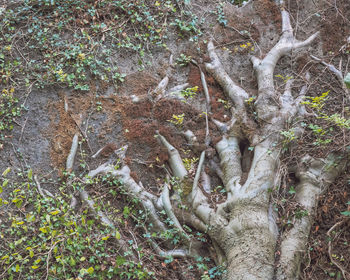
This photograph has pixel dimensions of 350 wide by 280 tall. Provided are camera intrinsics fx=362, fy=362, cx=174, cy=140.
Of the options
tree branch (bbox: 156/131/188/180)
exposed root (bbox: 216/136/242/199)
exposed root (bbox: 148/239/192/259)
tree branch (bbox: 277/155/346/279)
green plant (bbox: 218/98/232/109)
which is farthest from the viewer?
green plant (bbox: 218/98/232/109)

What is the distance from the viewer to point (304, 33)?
6.66 metres

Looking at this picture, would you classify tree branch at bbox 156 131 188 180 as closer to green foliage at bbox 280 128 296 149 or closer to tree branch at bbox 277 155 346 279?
green foliage at bbox 280 128 296 149

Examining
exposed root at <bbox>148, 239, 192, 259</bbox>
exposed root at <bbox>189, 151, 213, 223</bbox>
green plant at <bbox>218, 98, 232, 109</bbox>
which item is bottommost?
exposed root at <bbox>148, 239, 192, 259</bbox>

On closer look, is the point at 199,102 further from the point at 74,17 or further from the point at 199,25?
the point at 74,17

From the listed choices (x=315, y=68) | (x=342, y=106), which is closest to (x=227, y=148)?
(x=342, y=106)

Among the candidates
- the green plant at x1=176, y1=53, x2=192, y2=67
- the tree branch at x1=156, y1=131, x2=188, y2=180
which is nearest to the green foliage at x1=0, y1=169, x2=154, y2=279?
the tree branch at x1=156, y1=131, x2=188, y2=180

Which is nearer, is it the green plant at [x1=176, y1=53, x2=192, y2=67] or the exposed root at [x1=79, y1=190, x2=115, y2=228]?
the exposed root at [x1=79, y1=190, x2=115, y2=228]

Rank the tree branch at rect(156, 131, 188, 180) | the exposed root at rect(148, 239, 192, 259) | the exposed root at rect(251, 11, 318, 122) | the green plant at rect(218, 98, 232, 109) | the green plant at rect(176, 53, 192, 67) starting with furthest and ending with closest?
the green plant at rect(176, 53, 192, 67) < the green plant at rect(218, 98, 232, 109) < the exposed root at rect(251, 11, 318, 122) < the tree branch at rect(156, 131, 188, 180) < the exposed root at rect(148, 239, 192, 259)

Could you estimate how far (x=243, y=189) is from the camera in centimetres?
467

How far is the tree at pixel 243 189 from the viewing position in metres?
4.32

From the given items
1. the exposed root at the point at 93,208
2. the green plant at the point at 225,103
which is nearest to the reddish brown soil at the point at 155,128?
the green plant at the point at 225,103

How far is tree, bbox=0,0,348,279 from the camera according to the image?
4.32 meters

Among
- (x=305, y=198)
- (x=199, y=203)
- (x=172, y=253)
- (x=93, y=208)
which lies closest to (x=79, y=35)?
(x=93, y=208)

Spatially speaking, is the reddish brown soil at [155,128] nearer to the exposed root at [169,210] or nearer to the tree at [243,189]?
the tree at [243,189]
